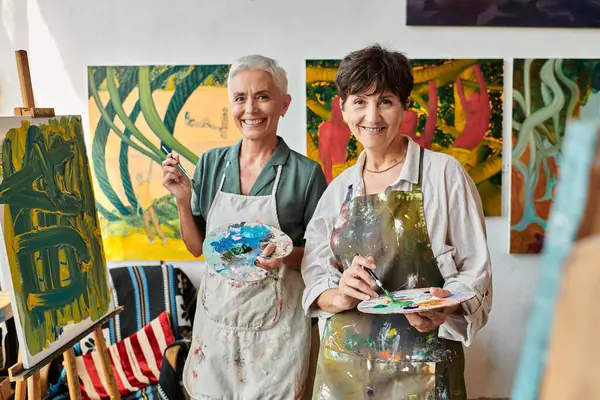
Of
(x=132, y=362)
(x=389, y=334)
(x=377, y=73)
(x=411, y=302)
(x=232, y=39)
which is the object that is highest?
(x=232, y=39)

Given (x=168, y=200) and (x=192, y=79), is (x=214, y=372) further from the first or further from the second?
(x=192, y=79)

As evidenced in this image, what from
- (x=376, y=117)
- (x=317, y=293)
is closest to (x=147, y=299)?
(x=317, y=293)

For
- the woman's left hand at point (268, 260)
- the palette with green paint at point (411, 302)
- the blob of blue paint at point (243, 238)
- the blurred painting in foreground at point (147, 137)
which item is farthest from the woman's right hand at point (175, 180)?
the blurred painting in foreground at point (147, 137)

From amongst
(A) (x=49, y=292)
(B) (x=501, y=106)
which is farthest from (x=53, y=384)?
(B) (x=501, y=106)

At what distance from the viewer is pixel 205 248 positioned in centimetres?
168

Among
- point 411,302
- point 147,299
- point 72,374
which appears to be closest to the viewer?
point 411,302

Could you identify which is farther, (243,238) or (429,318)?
(243,238)

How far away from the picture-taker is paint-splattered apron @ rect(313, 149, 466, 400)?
1.39 m

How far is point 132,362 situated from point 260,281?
124 centimetres

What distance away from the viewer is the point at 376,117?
143 centimetres

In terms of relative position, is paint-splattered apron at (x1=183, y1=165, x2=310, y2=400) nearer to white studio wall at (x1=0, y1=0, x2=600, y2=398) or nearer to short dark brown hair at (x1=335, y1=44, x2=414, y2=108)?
short dark brown hair at (x1=335, y1=44, x2=414, y2=108)

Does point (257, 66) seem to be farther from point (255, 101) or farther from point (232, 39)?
point (232, 39)

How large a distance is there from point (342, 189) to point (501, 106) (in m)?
1.61

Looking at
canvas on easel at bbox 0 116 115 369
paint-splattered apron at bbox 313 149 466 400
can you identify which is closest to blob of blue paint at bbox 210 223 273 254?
paint-splattered apron at bbox 313 149 466 400
